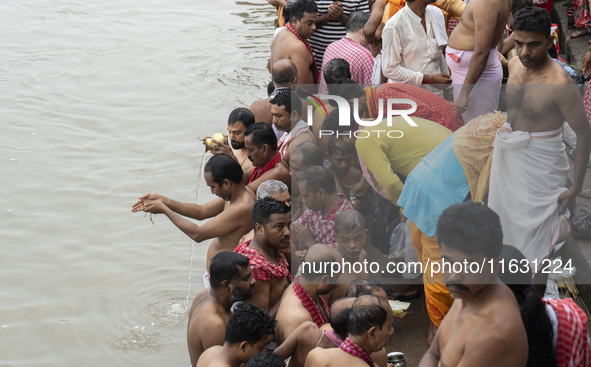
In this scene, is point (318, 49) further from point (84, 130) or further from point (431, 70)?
point (84, 130)

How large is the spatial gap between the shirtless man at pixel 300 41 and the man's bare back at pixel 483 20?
178 centimetres

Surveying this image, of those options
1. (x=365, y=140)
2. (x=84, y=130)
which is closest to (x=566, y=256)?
(x=365, y=140)

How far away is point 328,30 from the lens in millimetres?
6672

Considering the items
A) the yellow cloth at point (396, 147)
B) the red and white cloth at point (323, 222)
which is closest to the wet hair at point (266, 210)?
the red and white cloth at point (323, 222)

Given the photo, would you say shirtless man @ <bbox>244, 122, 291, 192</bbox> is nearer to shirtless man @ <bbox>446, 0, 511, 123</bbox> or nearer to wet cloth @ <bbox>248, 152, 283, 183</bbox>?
A: wet cloth @ <bbox>248, 152, 283, 183</bbox>

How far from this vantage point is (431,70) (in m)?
5.29

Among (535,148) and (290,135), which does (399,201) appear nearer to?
(535,148)

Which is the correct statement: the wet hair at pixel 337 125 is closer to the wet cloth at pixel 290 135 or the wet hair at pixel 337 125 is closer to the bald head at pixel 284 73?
the wet cloth at pixel 290 135

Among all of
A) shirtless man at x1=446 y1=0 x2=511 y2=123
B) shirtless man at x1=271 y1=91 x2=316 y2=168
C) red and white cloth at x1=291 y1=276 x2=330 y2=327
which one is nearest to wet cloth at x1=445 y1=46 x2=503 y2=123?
shirtless man at x1=446 y1=0 x2=511 y2=123

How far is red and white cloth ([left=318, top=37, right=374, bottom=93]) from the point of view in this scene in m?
5.80

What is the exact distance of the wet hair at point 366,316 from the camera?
2.75 m

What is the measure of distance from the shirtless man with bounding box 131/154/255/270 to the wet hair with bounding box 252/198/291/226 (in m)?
0.60

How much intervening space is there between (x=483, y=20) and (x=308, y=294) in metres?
2.57

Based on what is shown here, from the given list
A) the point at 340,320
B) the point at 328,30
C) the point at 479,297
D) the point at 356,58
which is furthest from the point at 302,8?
the point at 479,297
